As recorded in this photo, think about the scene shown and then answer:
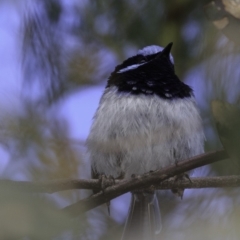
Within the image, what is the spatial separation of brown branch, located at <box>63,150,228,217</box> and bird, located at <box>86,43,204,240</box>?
534 mm

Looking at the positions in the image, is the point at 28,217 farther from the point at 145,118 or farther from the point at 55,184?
the point at 145,118

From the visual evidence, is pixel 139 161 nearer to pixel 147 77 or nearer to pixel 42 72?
pixel 147 77

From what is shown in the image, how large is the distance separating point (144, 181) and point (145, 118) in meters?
0.74

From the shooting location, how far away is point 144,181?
0.88m

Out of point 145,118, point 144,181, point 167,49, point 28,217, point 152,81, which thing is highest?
point 152,81

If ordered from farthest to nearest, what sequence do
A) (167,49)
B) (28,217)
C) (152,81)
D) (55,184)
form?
(152,81) < (167,49) < (55,184) < (28,217)

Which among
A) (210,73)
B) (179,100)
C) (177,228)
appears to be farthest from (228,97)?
(179,100)

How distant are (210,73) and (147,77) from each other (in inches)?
37.8

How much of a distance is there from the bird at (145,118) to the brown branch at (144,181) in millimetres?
534

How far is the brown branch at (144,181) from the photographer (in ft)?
2.51

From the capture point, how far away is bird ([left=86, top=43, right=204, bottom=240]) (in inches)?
61.0

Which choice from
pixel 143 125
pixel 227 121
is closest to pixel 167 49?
pixel 143 125

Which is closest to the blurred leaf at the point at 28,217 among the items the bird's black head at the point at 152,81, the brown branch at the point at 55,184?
the brown branch at the point at 55,184

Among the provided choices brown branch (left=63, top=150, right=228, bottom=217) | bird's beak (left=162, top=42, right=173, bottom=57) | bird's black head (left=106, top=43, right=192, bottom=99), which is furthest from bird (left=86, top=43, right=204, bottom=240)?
brown branch (left=63, top=150, right=228, bottom=217)
